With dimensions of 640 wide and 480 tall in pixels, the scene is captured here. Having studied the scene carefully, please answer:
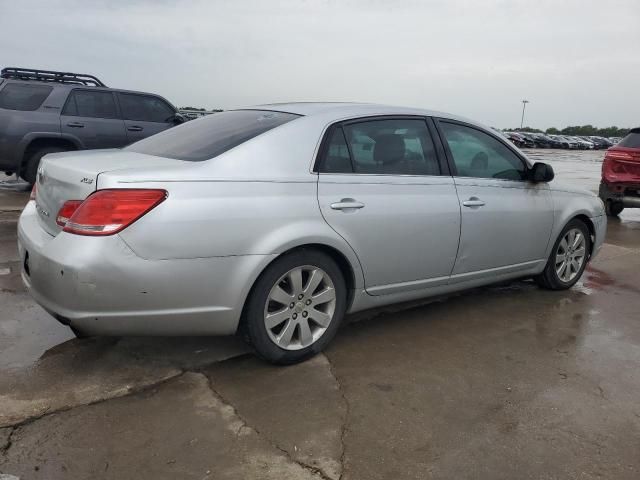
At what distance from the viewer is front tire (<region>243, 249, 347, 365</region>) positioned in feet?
9.80

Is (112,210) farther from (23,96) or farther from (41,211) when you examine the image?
(23,96)

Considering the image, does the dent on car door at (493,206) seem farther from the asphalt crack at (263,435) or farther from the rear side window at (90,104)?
the rear side window at (90,104)

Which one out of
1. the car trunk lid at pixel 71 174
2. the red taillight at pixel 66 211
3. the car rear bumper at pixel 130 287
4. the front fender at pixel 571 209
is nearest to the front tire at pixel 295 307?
the car rear bumper at pixel 130 287

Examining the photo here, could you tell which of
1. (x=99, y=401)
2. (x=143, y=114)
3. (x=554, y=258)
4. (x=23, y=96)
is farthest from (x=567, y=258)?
(x=23, y=96)

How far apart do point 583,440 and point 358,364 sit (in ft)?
3.99

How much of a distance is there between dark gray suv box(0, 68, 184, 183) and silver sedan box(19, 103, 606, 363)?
213 inches

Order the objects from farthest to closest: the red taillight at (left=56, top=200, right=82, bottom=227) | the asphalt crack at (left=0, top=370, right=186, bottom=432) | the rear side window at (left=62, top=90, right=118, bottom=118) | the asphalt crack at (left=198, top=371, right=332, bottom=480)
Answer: the rear side window at (left=62, top=90, right=118, bottom=118), the red taillight at (left=56, top=200, right=82, bottom=227), the asphalt crack at (left=0, top=370, right=186, bottom=432), the asphalt crack at (left=198, top=371, right=332, bottom=480)

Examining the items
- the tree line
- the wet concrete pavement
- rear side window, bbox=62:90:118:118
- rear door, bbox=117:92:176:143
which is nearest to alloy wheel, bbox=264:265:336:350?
the wet concrete pavement

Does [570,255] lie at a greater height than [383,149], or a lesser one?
lesser

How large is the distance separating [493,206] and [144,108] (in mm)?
7020

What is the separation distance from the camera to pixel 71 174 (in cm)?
284

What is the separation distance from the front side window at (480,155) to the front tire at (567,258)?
2.66 feet

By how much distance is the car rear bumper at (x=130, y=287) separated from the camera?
2596mm

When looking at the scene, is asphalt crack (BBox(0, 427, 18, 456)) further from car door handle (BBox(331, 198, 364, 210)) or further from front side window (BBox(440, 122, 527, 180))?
front side window (BBox(440, 122, 527, 180))
